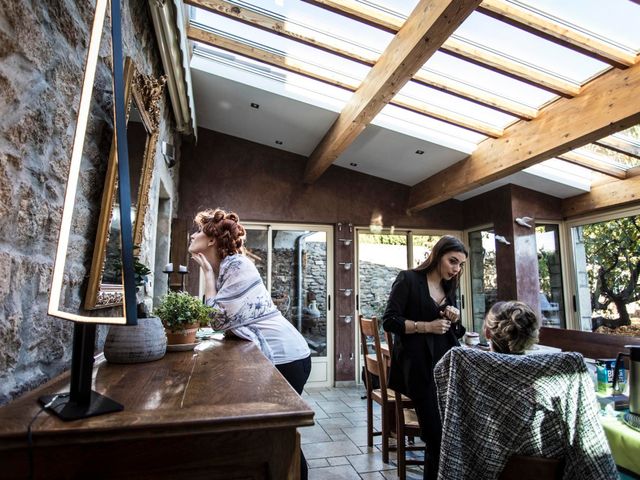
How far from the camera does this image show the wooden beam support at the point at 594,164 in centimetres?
411

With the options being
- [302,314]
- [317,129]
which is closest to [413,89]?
[317,129]

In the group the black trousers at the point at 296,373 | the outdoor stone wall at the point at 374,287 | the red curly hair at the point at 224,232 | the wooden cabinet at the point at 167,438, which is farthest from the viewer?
the outdoor stone wall at the point at 374,287

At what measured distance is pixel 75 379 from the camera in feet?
2.63

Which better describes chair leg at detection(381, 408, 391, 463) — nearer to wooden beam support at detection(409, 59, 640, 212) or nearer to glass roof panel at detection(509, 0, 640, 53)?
wooden beam support at detection(409, 59, 640, 212)

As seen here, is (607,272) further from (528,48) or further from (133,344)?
(133,344)

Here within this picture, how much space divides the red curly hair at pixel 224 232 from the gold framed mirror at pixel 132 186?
0.37 meters

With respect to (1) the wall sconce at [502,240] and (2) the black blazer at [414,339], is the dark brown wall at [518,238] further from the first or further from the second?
(2) the black blazer at [414,339]

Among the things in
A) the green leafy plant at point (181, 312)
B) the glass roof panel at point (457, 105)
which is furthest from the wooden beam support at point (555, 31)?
the green leafy plant at point (181, 312)

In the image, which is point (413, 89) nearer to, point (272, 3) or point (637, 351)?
point (272, 3)

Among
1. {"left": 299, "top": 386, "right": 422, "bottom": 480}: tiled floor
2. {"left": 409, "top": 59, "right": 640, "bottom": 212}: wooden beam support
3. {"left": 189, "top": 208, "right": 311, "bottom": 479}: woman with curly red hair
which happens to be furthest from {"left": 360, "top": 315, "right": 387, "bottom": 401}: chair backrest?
{"left": 409, "top": 59, "right": 640, "bottom": 212}: wooden beam support

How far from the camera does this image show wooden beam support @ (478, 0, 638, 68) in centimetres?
238

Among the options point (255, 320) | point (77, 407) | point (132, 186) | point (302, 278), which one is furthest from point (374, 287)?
point (77, 407)

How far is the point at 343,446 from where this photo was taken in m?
3.28

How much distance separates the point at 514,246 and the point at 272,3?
12.3 ft
